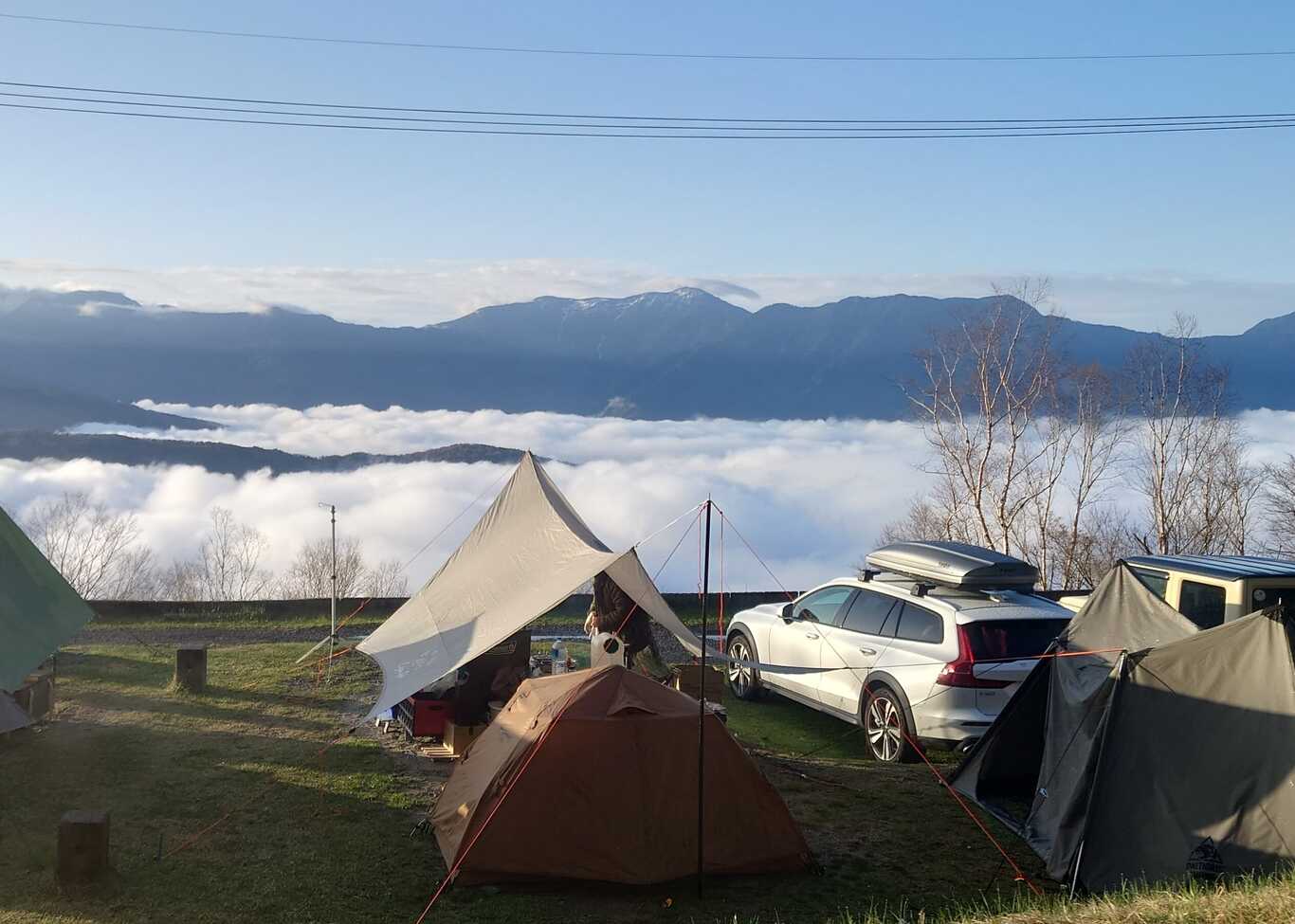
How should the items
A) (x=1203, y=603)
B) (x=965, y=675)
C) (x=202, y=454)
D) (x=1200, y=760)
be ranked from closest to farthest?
(x=1200, y=760) → (x=965, y=675) → (x=1203, y=603) → (x=202, y=454)

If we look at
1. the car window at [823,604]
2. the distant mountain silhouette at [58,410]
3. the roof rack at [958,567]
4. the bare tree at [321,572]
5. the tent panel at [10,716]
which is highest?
the distant mountain silhouette at [58,410]

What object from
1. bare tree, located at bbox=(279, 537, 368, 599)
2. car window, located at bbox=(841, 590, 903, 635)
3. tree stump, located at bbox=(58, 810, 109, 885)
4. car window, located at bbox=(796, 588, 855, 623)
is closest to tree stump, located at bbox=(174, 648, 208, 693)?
tree stump, located at bbox=(58, 810, 109, 885)

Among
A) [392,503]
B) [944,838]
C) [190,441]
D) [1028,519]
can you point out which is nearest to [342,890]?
[944,838]

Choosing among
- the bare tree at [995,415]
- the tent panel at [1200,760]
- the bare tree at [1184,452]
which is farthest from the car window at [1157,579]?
the bare tree at [1184,452]

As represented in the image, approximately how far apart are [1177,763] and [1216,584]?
10.4 feet

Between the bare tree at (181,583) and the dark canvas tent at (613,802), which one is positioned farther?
the bare tree at (181,583)

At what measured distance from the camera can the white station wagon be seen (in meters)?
9.96

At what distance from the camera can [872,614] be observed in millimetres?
11227

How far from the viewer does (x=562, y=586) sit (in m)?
10.4

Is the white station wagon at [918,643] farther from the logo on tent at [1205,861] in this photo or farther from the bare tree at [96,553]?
the bare tree at [96,553]

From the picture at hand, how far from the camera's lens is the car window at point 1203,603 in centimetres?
1012

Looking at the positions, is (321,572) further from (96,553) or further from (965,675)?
(965,675)

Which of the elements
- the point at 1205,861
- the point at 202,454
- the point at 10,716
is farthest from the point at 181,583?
the point at 202,454

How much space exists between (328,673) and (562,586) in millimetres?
5259
